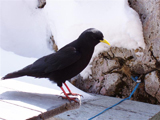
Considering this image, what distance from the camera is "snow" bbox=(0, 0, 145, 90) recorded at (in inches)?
124

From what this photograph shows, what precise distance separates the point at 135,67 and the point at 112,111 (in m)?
0.89

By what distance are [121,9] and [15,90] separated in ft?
6.97

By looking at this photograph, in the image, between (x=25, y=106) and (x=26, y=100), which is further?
(x=26, y=100)

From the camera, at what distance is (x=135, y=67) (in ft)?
10.3

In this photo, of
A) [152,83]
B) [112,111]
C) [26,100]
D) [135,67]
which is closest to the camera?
[26,100]

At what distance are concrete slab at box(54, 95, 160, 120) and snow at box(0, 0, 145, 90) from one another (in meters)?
0.69

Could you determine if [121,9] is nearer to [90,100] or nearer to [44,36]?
[90,100]

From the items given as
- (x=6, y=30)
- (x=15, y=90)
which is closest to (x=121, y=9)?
(x=15, y=90)

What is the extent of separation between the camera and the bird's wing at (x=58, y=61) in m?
1.80

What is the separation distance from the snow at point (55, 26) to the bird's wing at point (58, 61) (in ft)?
3.96

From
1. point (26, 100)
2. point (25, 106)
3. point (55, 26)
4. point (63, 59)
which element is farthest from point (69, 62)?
point (55, 26)

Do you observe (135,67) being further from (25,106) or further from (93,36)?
(25,106)

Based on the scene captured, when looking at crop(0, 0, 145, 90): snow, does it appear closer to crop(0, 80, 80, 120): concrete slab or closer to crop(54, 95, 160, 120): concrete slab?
crop(54, 95, 160, 120): concrete slab

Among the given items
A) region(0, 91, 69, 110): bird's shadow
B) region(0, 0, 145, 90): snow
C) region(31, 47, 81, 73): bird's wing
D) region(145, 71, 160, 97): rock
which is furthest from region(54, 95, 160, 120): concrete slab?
region(0, 91, 69, 110): bird's shadow
